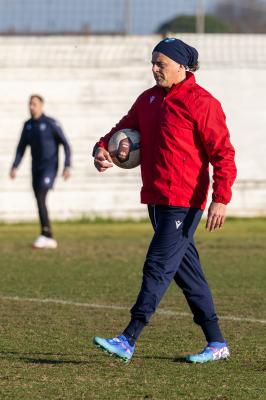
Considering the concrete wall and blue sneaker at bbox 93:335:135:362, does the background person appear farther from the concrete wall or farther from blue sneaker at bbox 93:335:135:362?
blue sneaker at bbox 93:335:135:362

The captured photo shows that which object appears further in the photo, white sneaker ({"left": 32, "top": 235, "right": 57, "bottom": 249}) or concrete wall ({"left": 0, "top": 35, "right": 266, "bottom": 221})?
concrete wall ({"left": 0, "top": 35, "right": 266, "bottom": 221})

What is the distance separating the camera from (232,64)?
21.9 metres

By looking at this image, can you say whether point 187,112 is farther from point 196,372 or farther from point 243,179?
point 243,179

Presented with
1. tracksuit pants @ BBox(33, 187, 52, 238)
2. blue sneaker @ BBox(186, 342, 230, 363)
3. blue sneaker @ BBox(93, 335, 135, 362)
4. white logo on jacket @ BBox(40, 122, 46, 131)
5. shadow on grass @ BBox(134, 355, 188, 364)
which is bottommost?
tracksuit pants @ BBox(33, 187, 52, 238)

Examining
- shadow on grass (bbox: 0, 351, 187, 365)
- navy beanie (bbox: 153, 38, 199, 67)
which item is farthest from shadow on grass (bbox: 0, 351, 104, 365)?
navy beanie (bbox: 153, 38, 199, 67)

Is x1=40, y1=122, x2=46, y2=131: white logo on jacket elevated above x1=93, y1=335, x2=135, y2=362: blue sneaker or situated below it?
below

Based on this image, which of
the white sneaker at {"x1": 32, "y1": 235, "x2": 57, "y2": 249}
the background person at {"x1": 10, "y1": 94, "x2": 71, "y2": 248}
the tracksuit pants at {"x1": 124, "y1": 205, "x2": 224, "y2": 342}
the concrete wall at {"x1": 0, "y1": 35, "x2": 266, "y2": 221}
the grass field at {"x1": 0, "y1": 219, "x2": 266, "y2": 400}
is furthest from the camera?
the concrete wall at {"x1": 0, "y1": 35, "x2": 266, "y2": 221}

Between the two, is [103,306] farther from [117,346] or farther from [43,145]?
[43,145]

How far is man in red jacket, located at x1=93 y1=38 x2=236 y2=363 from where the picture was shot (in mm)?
7469

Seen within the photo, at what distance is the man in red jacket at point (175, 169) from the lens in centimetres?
747

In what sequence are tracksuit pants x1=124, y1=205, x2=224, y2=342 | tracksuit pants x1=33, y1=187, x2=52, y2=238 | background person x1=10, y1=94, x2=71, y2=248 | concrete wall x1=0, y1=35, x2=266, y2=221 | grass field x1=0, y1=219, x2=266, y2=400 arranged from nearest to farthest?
grass field x1=0, y1=219, x2=266, y2=400, tracksuit pants x1=124, y1=205, x2=224, y2=342, tracksuit pants x1=33, y1=187, x2=52, y2=238, background person x1=10, y1=94, x2=71, y2=248, concrete wall x1=0, y1=35, x2=266, y2=221

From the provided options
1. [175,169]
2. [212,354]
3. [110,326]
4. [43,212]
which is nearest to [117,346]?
[212,354]

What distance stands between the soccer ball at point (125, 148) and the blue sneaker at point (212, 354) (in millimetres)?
1394

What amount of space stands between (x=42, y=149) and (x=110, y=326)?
26.1ft
